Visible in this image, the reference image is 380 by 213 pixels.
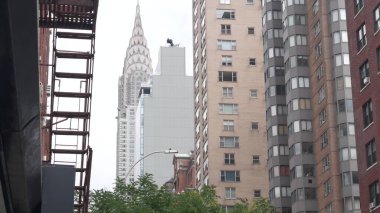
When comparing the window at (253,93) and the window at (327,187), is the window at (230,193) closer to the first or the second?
the window at (253,93)

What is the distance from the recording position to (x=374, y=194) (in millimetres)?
52781

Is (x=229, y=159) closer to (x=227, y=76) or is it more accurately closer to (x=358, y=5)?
(x=227, y=76)

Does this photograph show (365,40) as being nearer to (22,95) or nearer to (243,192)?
(22,95)

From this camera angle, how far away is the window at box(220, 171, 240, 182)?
11675cm

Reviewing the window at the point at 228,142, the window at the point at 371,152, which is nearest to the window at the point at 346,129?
the window at the point at 371,152

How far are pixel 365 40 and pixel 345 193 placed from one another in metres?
30.3

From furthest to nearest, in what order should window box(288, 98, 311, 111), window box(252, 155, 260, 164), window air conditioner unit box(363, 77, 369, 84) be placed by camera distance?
1. window box(252, 155, 260, 164)
2. window box(288, 98, 311, 111)
3. window air conditioner unit box(363, 77, 369, 84)

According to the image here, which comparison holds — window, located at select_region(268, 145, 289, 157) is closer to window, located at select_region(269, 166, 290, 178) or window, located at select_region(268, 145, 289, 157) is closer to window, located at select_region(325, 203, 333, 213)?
window, located at select_region(269, 166, 290, 178)

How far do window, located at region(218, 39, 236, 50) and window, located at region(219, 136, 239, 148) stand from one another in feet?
46.9

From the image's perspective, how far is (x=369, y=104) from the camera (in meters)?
54.8

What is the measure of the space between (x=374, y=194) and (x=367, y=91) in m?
6.89

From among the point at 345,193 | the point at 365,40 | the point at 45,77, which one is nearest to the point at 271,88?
the point at 345,193

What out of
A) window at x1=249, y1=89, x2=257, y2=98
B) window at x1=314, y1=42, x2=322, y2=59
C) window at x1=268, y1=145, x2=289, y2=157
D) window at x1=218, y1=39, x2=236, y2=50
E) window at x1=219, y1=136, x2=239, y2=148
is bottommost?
window at x1=268, y1=145, x2=289, y2=157

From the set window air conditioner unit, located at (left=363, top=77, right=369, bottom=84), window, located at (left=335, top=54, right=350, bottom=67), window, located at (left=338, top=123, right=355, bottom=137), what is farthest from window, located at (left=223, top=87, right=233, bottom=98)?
window air conditioner unit, located at (left=363, top=77, right=369, bottom=84)
